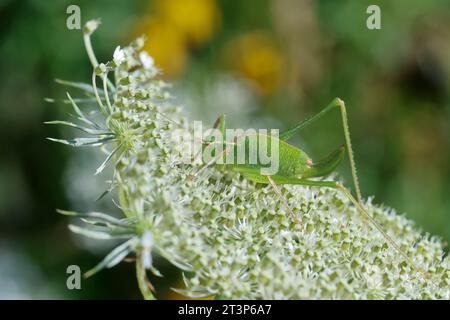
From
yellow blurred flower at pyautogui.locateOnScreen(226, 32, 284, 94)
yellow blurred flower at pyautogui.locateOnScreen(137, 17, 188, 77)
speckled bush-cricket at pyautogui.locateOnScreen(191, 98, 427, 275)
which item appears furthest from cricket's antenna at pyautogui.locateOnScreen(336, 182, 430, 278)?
yellow blurred flower at pyautogui.locateOnScreen(226, 32, 284, 94)

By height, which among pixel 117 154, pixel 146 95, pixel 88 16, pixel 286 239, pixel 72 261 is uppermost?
pixel 88 16

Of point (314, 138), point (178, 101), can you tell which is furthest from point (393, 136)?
point (178, 101)

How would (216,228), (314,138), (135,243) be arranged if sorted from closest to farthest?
1. (135,243)
2. (216,228)
3. (314,138)

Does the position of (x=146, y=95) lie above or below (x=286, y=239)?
above

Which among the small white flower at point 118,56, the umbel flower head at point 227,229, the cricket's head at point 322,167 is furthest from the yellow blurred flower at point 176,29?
the cricket's head at point 322,167

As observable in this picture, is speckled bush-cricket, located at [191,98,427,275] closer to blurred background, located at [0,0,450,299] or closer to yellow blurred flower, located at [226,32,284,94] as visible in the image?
blurred background, located at [0,0,450,299]

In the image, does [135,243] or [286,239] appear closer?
[135,243]

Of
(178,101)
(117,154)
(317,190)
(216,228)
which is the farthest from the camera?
(178,101)

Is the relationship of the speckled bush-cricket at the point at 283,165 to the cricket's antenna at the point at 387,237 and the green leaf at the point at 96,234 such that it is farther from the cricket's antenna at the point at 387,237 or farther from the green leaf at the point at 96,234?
the green leaf at the point at 96,234

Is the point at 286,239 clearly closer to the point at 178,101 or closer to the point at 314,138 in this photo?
the point at 178,101
